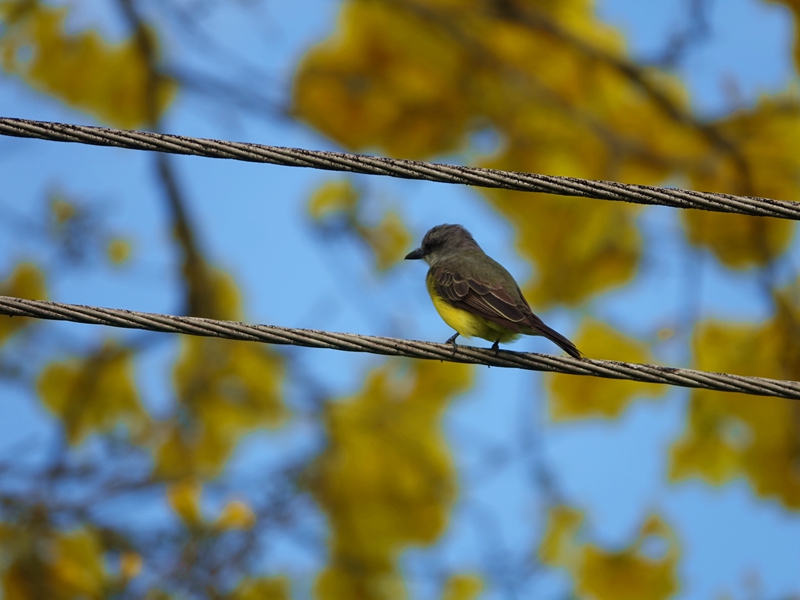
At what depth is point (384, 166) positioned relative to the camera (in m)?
3.43

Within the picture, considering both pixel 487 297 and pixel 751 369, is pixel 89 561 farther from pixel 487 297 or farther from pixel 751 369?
pixel 751 369

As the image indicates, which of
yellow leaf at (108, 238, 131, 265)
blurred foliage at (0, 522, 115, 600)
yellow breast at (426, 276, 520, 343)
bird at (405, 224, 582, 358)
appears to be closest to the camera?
bird at (405, 224, 582, 358)

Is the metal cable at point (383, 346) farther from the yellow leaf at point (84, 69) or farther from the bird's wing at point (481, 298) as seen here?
the yellow leaf at point (84, 69)

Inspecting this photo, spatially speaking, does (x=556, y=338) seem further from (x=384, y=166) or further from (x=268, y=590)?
(x=268, y=590)

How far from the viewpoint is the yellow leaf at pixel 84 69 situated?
27.3 feet

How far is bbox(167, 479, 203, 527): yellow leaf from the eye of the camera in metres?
6.31

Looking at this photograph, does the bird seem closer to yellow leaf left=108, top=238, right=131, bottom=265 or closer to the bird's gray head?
the bird's gray head

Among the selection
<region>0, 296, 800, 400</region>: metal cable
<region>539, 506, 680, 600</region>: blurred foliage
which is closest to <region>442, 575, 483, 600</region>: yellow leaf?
<region>539, 506, 680, 600</region>: blurred foliage

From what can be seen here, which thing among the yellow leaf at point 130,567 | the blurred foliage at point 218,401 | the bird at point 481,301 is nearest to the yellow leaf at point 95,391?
the blurred foliage at point 218,401

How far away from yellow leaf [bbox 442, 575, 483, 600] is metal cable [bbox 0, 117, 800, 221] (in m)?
4.38

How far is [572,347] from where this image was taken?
3.89 meters

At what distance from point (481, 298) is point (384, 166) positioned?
1.56m

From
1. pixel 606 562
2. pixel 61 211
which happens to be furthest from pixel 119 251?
pixel 606 562

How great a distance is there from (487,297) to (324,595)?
3.49 metres
